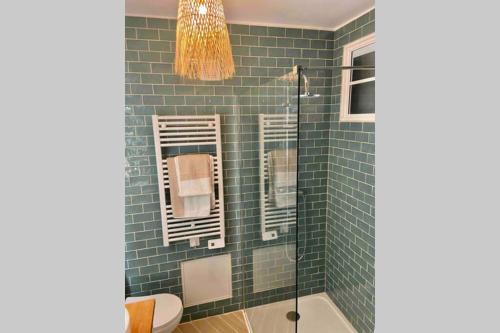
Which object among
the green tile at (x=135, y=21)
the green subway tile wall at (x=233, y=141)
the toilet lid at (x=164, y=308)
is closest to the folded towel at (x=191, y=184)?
the green subway tile wall at (x=233, y=141)

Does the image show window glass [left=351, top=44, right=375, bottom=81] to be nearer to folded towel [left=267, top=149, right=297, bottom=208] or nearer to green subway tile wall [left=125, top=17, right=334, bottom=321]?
green subway tile wall [left=125, top=17, right=334, bottom=321]

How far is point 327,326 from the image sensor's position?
7.97ft

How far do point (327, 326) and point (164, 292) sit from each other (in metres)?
1.50

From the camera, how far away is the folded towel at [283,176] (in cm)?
187

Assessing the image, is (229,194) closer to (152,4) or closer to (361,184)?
(361,184)

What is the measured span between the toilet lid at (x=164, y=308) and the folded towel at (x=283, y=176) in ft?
3.60

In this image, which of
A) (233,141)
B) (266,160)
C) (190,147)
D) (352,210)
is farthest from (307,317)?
(190,147)

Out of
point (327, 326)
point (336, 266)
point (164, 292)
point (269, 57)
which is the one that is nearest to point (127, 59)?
point (269, 57)

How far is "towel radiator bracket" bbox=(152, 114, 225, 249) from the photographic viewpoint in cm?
211

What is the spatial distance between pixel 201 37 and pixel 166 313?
6.20 ft

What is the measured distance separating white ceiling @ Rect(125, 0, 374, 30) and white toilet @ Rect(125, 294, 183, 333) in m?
2.15

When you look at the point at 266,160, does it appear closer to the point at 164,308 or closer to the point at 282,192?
the point at 282,192

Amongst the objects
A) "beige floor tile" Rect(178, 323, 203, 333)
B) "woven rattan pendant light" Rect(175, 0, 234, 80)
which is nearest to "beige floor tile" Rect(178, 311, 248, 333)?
"beige floor tile" Rect(178, 323, 203, 333)

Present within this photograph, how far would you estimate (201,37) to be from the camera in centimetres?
133
